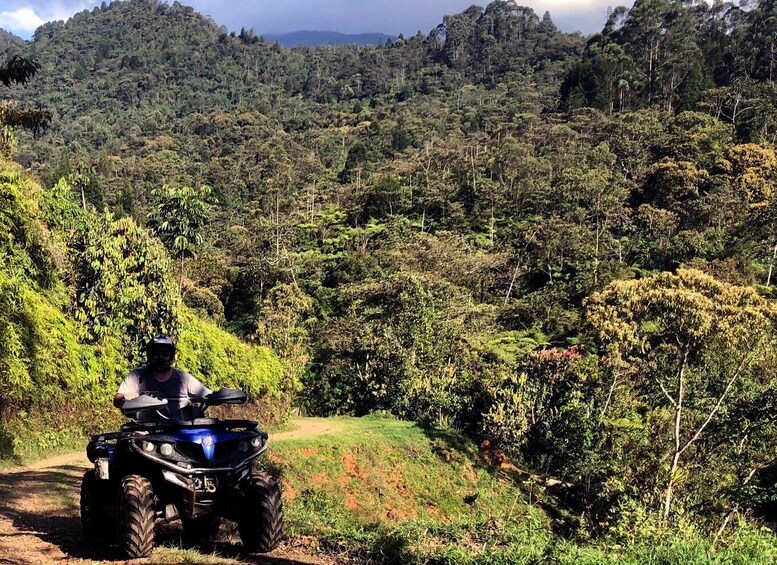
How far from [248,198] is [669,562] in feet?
228

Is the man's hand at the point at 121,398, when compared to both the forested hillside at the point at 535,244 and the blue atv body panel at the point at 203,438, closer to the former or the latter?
the blue atv body panel at the point at 203,438

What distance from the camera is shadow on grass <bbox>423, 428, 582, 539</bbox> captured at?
722 inches

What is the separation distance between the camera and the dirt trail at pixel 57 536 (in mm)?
4008

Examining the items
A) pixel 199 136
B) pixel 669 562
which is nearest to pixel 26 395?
pixel 669 562

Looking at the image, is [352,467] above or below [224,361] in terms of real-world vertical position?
below

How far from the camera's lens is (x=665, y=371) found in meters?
16.7

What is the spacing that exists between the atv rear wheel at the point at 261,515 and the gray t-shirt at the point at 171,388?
2.34 ft

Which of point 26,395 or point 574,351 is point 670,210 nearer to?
point 574,351

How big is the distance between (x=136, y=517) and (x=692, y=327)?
12543 mm

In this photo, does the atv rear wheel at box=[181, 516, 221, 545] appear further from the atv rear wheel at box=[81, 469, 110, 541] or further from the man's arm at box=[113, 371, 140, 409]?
the man's arm at box=[113, 371, 140, 409]

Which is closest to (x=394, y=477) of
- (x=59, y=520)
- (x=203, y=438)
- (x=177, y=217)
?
(x=59, y=520)

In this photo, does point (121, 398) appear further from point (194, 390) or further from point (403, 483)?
point (403, 483)

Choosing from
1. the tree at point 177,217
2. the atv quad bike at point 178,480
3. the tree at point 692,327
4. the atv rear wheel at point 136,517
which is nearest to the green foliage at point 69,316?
the atv quad bike at point 178,480

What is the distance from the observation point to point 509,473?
2009 cm
